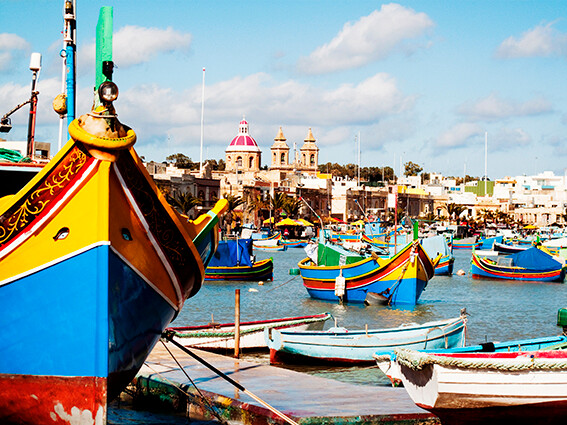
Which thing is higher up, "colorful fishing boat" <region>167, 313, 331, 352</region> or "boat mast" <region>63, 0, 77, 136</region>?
"boat mast" <region>63, 0, 77, 136</region>

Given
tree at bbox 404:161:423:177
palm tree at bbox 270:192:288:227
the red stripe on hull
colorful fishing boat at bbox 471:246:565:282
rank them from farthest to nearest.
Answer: tree at bbox 404:161:423:177
palm tree at bbox 270:192:288:227
colorful fishing boat at bbox 471:246:565:282
the red stripe on hull

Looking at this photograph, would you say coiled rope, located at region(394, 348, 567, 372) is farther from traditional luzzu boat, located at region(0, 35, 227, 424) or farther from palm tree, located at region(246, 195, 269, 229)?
palm tree, located at region(246, 195, 269, 229)

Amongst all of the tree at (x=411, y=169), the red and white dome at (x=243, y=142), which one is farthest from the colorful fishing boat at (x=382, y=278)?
the tree at (x=411, y=169)

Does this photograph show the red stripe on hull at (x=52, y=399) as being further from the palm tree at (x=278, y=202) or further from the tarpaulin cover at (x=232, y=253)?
the palm tree at (x=278, y=202)

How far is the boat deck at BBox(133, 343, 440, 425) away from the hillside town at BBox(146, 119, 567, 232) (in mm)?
72287

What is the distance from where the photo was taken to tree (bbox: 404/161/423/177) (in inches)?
6959

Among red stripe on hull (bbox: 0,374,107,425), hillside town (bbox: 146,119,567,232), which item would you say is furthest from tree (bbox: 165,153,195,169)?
red stripe on hull (bbox: 0,374,107,425)

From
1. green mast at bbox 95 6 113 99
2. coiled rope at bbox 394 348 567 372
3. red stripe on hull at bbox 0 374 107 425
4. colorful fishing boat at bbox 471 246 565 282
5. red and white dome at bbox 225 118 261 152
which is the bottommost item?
colorful fishing boat at bbox 471 246 565 282

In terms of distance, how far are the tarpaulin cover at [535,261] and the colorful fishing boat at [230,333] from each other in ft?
99.6

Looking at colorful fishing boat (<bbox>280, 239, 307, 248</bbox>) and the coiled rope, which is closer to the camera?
the coiled rope

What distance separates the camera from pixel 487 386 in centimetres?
1003

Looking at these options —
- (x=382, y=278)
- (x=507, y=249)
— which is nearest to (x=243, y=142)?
(x=507, y=249)

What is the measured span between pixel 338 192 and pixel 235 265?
8990cm

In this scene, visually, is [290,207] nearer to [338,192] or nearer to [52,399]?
[338,192]
